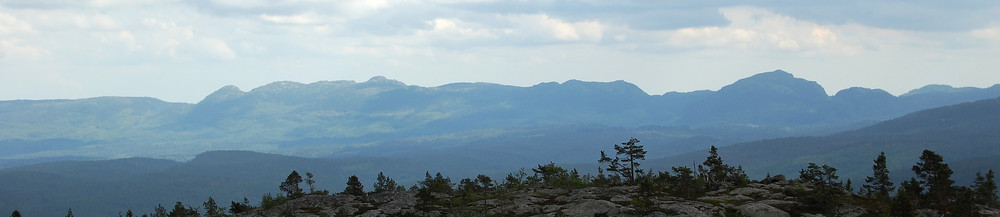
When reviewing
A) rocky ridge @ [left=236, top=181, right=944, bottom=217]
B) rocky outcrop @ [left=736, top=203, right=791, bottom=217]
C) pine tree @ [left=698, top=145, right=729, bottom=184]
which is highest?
pine tree @ [left=698, top=145, right=729, bottom=184]

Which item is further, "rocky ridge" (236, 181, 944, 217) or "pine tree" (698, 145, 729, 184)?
"pine tree" (698, 145, 729, 184)

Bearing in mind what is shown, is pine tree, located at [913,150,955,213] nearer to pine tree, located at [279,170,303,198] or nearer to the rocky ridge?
the rocky ridge

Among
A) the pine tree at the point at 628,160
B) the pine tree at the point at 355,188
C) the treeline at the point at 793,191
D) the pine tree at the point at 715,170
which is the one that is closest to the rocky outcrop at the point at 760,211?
the treeline at the point at 793,191

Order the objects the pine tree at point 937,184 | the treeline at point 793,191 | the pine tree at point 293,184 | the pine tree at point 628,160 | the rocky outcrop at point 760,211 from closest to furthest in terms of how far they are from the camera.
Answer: the pine tree at point 937,184 < the treeline at point 793,191 < the rocky outcrop at point 760,211 < the pine tree at point 628,160 < the pine tree at point 293,184

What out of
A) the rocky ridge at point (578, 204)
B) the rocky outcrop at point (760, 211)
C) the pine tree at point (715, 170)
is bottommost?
the rocky outcrop at point (760, 211)

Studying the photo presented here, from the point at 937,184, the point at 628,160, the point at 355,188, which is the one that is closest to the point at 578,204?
the point at 628,160

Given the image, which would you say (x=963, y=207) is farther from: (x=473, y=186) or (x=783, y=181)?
(x=473, y=186)

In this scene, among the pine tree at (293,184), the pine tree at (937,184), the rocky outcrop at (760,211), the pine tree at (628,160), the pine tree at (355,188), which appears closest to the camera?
the pine tree at (937,184)

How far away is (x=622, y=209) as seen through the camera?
77.3 meters

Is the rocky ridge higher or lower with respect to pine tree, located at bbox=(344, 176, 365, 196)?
lower

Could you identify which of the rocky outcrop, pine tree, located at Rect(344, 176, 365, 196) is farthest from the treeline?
the rocky outcrop

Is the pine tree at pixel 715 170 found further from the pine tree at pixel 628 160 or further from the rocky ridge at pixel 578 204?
the rocky ridge at pixel 578 204

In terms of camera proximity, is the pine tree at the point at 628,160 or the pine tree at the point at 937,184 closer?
the pine tree at the point at 937,184

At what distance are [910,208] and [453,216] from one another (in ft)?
130
